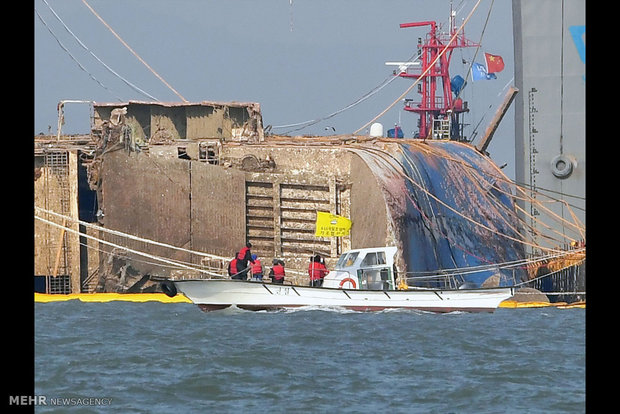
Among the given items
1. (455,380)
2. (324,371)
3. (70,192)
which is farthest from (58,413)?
(70,192)

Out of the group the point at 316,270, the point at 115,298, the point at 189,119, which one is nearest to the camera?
the point at 316,270

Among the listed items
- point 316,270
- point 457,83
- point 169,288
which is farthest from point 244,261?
point 457,83

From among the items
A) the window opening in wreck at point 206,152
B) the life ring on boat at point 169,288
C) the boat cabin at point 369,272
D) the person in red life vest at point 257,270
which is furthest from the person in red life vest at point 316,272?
the window opening in wreck at point 206,152

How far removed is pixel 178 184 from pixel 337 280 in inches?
344

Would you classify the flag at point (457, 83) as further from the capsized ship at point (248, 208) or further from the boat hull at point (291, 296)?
the boat hull at point (291, 296)

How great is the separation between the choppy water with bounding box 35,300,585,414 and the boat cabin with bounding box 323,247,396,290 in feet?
3.40

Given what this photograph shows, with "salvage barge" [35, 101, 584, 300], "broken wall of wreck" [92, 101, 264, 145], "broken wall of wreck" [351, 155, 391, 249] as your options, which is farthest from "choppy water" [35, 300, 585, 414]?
"broken wall of wreck" [92, 101, 264, 145]

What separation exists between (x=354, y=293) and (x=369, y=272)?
45.3 inches

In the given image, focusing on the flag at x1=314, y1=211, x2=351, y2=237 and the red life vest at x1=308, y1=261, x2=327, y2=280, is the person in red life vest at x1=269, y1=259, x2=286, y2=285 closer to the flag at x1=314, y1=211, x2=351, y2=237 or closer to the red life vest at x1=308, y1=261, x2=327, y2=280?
the red life vest at x1=308, y1=261, x2=327, y2=280

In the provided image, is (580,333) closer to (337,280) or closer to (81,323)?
(337,280)

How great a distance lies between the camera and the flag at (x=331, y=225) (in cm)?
3806

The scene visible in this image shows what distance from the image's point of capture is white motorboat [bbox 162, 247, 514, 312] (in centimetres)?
3381

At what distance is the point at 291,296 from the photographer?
111 ft

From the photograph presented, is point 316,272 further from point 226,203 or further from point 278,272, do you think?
point 226,203
